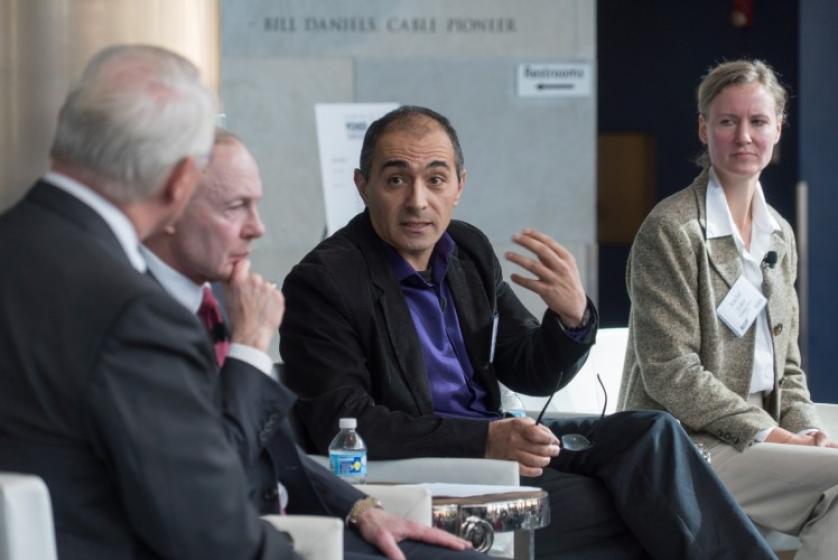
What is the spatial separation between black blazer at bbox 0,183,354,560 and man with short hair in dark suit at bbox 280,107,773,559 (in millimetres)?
1244

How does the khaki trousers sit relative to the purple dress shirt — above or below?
below

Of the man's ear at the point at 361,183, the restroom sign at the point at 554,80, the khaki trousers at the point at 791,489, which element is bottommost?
the khaki trousers at the point at 791,489

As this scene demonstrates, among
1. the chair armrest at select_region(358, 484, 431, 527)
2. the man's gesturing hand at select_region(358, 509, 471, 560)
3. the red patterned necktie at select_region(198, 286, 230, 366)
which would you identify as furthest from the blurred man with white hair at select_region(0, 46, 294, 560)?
the chair armrest at select_region(358, 484, 431, 527)

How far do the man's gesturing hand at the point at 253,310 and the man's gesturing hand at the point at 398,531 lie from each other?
1.61 feet

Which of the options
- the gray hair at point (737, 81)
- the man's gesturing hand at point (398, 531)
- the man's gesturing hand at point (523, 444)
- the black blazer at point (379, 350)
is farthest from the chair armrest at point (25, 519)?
the gray hair at point (737, 81)

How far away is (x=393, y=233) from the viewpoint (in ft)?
11.4

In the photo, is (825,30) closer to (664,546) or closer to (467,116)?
(467,116)

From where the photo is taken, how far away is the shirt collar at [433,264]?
349cm

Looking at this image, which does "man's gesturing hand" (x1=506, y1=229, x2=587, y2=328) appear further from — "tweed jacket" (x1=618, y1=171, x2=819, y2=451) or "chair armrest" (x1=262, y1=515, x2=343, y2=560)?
"chair armrest" (x1=262, y1=515, x2=343, y2=560)

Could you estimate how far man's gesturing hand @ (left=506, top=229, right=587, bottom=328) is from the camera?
10.8 feet

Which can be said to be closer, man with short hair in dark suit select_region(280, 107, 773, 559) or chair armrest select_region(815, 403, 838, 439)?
man with short hair in dark suit select_region(280, 107, 773, 559)

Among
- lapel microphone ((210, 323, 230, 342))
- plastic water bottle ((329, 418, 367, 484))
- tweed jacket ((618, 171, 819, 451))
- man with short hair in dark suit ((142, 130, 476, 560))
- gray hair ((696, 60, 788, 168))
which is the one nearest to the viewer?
man with short hair in dark suit ((142, 130, 476, 560))

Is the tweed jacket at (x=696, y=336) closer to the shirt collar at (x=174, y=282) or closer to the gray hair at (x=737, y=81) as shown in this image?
the gray hair at (x=737, y=81)

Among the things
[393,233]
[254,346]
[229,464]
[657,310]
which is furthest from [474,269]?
[229,464]
